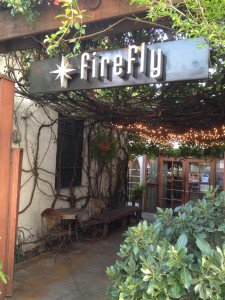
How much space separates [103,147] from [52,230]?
248 centimetres

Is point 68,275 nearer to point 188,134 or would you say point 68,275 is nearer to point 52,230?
point 52,230

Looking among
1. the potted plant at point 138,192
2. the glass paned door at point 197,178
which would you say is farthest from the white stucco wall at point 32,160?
the glass paned door at point 197,178

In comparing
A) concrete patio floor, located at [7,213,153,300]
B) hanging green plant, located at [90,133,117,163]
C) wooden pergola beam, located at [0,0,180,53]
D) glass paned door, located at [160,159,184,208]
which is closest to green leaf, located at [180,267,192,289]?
wooden pergola beam, located at [0,0,180,53]

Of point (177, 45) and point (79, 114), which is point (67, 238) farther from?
point (177, 45)

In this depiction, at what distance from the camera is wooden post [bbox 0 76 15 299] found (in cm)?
313

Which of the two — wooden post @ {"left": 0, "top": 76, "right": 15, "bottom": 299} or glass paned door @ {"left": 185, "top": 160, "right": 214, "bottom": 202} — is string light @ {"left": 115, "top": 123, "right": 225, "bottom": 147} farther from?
wooden post @ {"left": 0, "top": 76, "right": 15, "bottom": 299}

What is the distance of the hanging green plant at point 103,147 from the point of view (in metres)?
7.31

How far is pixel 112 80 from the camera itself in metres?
2.58

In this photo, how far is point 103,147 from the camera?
289 inches

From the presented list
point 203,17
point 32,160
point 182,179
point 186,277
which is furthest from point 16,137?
point 182,179

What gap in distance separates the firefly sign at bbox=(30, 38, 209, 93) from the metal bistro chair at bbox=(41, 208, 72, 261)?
297cm

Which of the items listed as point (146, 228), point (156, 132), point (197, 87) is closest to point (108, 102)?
point (197, 87)

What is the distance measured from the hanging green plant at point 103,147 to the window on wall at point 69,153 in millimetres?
338

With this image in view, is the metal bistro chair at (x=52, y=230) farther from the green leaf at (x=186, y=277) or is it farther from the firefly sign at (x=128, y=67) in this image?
the green leaf at (x=186, y=277)
